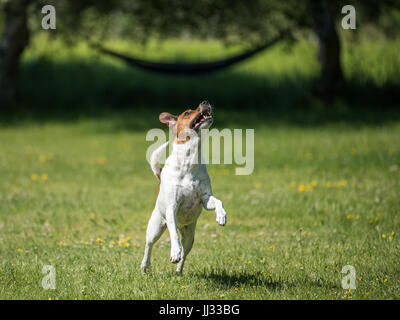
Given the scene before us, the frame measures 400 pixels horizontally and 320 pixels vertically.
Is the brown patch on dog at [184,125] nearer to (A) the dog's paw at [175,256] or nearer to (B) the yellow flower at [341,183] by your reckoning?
(A) the dog's paw at [175,256]

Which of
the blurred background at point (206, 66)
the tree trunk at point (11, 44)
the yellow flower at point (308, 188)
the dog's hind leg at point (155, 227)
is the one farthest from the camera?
the blurred background at point (206, 66)

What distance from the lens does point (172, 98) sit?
715 inches

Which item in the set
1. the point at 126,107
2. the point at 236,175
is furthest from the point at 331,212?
the point at 126,107

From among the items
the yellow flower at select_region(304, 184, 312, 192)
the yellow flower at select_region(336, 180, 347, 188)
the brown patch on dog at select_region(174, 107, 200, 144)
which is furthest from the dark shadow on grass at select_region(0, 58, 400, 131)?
the brown patch on dog at select_region(174, 107, 200, 144)

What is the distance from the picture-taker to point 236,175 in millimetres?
10055

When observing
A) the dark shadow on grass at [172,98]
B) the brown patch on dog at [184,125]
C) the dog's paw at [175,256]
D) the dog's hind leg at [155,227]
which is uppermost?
the dark shadow on grass at [172,98]

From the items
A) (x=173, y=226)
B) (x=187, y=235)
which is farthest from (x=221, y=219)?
(x=187, y=235)

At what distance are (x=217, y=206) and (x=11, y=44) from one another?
13119 millimetres

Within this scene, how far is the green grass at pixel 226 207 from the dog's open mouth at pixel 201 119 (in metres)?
1.27

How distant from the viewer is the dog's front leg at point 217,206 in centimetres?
433

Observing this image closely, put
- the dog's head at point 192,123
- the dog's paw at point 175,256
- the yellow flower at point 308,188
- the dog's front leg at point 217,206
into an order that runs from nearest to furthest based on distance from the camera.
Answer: the dog's paw at point 175,256 → the dog's front leg at point 217,206 → the dog's head at point 192,123 → the yellow flower at point 308,188

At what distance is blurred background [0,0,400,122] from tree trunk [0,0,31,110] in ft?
0.09

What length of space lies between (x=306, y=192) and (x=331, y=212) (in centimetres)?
108

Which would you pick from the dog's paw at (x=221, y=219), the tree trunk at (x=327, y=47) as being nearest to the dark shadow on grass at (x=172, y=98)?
the tree trunk at (x=327, y=47)
